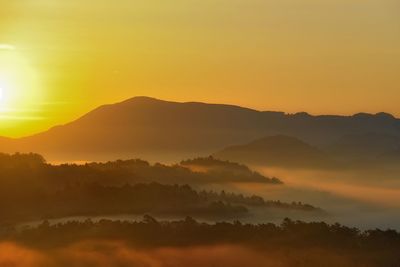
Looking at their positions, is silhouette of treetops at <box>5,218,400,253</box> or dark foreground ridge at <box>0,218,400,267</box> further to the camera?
silhouette of treetops at <box>5,218,400,253</box>

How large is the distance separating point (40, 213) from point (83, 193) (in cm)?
1675

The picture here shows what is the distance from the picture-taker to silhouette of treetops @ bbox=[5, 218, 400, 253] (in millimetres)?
90062

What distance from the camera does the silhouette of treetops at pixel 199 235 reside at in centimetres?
9006

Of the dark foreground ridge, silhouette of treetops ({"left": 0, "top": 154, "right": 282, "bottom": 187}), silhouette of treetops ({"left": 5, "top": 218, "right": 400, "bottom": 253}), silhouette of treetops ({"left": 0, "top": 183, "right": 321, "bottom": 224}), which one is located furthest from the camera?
silhouette of treetops ({"left": 0, "top": 154, "right": 282, "bottom": 187})

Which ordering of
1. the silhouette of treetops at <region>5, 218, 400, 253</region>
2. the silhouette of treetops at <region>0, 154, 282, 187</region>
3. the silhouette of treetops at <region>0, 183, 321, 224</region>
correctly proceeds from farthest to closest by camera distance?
the silhouette of treetops at <region>0, 154, 282, 187</region>, the silhouette of treetops at <region>0, 183, 321, 224</region>, the silhouette of treetops at <region>5, 218, 400, 253</region>

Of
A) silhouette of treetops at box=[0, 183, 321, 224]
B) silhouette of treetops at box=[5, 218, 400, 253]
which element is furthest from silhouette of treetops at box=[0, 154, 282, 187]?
silhouette of treetops at box=[5, 218, 400, 253]

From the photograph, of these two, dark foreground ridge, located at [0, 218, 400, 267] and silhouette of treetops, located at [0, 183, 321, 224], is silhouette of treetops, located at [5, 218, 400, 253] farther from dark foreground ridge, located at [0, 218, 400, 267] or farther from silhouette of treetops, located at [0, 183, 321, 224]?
silhouette of treetops, located at [0, 183, 321, 224]

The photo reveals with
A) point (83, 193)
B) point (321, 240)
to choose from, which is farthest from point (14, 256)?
point (83, 193)

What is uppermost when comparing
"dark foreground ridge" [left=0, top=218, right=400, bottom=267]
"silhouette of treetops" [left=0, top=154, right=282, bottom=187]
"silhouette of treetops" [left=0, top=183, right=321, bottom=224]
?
"silhouette of treetops" [left=0, top=154, right=282, bottom=187]

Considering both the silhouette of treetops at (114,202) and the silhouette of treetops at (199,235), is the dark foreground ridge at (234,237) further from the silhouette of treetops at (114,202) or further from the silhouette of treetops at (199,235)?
the silhouette of treetops at (114,202)

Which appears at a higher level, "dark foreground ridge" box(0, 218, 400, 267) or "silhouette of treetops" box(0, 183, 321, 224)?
"silhouette of treetops" box(0, 183, 321, 224)

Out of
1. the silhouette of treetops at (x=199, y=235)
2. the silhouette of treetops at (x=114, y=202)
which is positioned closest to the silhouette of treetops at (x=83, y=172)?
the silhouette of treetops at (x=114, y=202)

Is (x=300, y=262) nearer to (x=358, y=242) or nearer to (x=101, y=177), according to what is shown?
(x=358, y=242)

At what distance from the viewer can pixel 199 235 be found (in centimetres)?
9956
